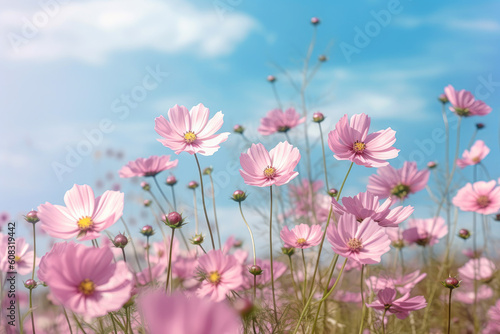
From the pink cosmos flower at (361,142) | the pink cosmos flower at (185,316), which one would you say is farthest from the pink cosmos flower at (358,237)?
the pink cosmos flower at (185,316)

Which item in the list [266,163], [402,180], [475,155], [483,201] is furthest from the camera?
[475,155]

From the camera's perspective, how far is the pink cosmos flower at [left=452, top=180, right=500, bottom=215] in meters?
1.63

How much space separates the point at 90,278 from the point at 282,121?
53.5 inches

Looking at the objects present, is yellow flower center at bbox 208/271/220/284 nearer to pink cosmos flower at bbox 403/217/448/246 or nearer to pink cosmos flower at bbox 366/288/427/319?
pink cosmos flower at bbox 366/288/427/319

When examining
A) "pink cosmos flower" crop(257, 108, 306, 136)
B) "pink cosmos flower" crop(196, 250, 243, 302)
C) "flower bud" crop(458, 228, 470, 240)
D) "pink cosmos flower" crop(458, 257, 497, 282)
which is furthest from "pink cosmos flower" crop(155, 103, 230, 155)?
"pink cosmos flower" crop(458, 257, 497, 282)

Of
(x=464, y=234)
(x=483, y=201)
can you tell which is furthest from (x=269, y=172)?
(x=483, y=201)

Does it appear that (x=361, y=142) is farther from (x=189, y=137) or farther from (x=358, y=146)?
(x=189, y=137)

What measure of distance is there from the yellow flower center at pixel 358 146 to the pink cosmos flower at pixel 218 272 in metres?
0.32

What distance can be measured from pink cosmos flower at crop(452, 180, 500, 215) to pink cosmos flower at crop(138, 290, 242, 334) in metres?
1.56

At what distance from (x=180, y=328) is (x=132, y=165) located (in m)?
1.16

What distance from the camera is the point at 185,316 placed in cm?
28

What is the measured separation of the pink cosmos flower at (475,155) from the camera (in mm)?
2002

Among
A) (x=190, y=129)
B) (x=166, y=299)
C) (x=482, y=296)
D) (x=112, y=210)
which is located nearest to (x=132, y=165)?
(x=190, y=129)

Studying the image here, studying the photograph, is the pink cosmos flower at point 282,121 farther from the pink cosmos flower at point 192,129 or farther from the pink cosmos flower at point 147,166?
the pink cosmos flower at point 192,129
